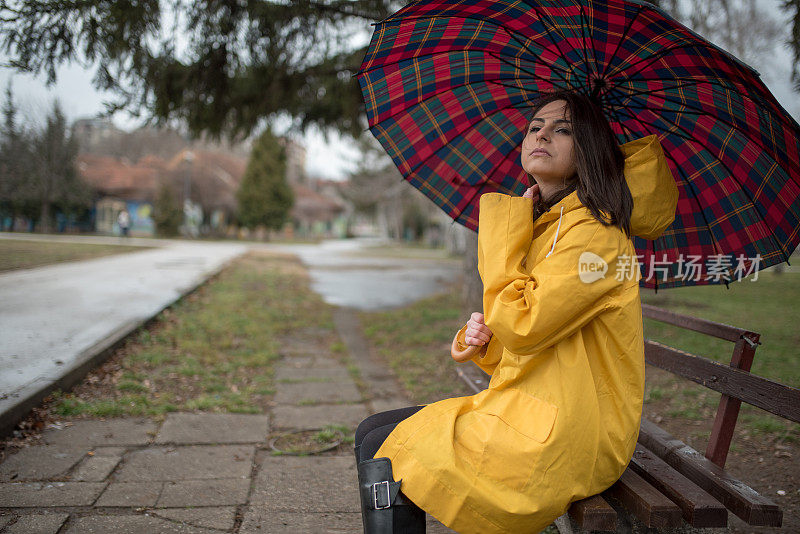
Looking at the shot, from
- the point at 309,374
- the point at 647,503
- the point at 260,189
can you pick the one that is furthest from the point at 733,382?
the point at 260,189

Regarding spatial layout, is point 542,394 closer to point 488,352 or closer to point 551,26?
point 488,352

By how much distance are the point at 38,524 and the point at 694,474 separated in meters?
2.95

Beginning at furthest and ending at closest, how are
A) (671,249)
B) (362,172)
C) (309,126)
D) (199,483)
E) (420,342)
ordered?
(362,172) → (309,126) → (420,342) → (199,483) → (671,249)

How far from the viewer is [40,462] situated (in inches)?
131

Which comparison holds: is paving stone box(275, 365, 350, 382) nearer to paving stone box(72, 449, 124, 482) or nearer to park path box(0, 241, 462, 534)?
park path box(0, 241, 462, 534)

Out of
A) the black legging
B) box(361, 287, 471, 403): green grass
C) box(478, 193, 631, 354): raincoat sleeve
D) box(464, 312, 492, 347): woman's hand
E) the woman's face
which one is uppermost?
the woman's face

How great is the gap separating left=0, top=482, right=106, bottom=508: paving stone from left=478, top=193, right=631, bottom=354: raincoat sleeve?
2467mm

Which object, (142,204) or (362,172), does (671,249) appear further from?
(142,204)

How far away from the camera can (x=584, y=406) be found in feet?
5.55

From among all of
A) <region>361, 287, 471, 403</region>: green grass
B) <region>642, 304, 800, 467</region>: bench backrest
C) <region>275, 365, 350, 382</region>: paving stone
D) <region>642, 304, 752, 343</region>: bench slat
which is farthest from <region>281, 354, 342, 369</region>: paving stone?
<region>642, 304, 800, 467</region>: bench backrest

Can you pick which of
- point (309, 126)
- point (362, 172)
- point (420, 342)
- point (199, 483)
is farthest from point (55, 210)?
point (199, 483)

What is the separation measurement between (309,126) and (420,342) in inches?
150

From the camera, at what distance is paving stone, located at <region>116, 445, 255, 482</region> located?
331 cm

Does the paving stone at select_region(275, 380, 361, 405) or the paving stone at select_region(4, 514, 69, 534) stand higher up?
the paving stone at select_region(4, 514, 69, 534)
